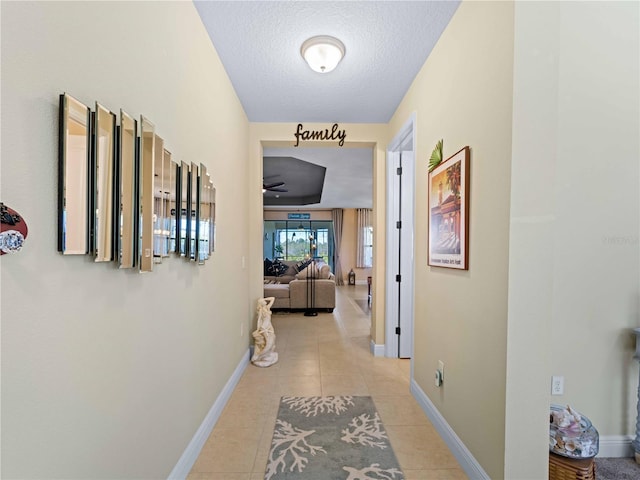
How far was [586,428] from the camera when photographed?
1.50m

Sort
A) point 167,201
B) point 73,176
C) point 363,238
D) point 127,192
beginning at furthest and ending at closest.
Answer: point 363,238 < point 167,201 < point 127,192 < point 73,176

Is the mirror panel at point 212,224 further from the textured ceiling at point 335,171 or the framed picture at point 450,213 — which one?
the textured ceiling at point 335,171

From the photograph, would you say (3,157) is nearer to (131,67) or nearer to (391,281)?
(131,67)

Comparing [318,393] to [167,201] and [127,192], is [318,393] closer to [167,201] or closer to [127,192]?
[167,201]

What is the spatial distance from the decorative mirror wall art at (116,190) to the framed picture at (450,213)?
1.51 meters

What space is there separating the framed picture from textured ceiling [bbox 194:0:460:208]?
89 cm

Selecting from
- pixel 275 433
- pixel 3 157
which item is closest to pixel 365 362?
pixel 275 433

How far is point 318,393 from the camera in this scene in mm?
2568

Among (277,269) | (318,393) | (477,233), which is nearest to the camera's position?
(477,233)

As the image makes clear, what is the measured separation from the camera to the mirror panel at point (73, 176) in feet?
2.54

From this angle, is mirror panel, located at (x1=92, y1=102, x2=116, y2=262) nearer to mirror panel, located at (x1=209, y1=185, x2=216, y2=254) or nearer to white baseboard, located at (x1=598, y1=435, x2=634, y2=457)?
mirror panel, located at (x1=209, y1=185, x2=216, y2=254)

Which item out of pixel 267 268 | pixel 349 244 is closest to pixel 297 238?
pixel 349 244

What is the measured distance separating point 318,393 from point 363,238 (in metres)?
8.21

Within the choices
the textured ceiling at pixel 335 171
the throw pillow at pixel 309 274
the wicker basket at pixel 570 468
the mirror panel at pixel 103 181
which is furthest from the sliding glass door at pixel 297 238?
the mirror panel at pixel 103 181
